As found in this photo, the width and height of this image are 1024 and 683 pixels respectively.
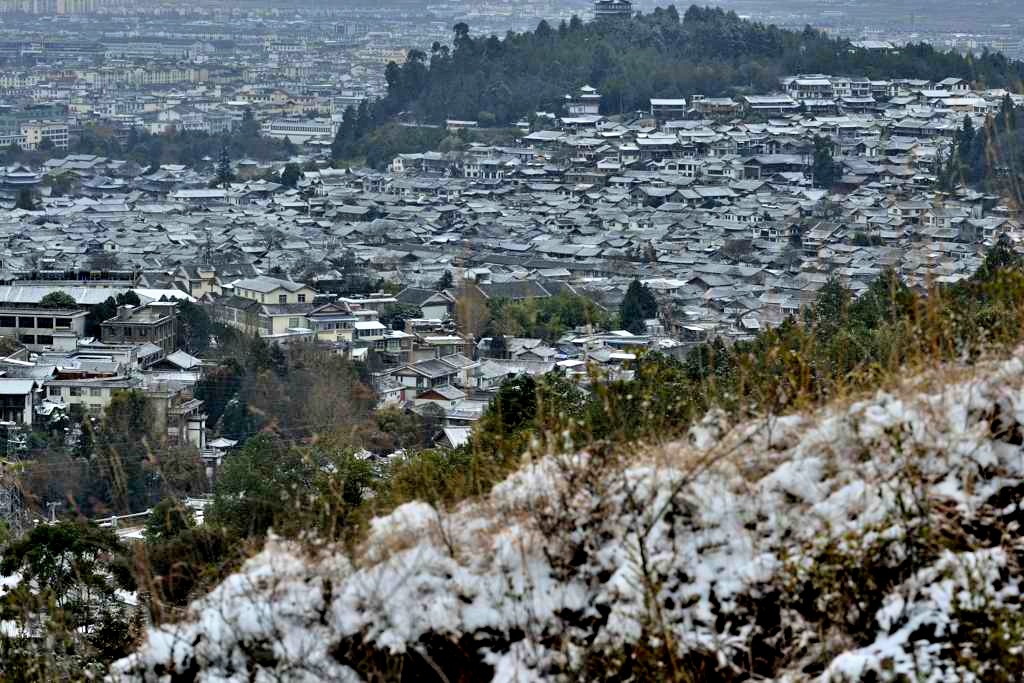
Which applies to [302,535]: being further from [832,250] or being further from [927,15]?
[927,15]

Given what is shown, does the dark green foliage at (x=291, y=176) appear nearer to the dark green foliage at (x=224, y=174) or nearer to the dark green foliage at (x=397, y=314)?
the dark green foliage at (x=224, y=174)

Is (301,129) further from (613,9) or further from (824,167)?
(824,167)

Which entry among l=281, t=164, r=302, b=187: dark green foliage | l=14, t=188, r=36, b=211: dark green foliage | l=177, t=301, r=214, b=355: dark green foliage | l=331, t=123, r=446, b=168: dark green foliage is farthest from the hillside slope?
l=331, t=123, r=446, b=168: dark green foliage

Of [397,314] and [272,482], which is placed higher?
[272,482]

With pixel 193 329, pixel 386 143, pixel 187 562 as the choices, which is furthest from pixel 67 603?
pixel 386 143

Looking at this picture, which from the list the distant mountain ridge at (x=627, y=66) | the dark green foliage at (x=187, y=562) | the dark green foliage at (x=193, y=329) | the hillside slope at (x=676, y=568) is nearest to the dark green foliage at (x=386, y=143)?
the distant mountain ridge at (x=627, y=66)

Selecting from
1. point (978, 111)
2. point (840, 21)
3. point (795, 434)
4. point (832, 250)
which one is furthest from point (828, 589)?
point (840, 21)
